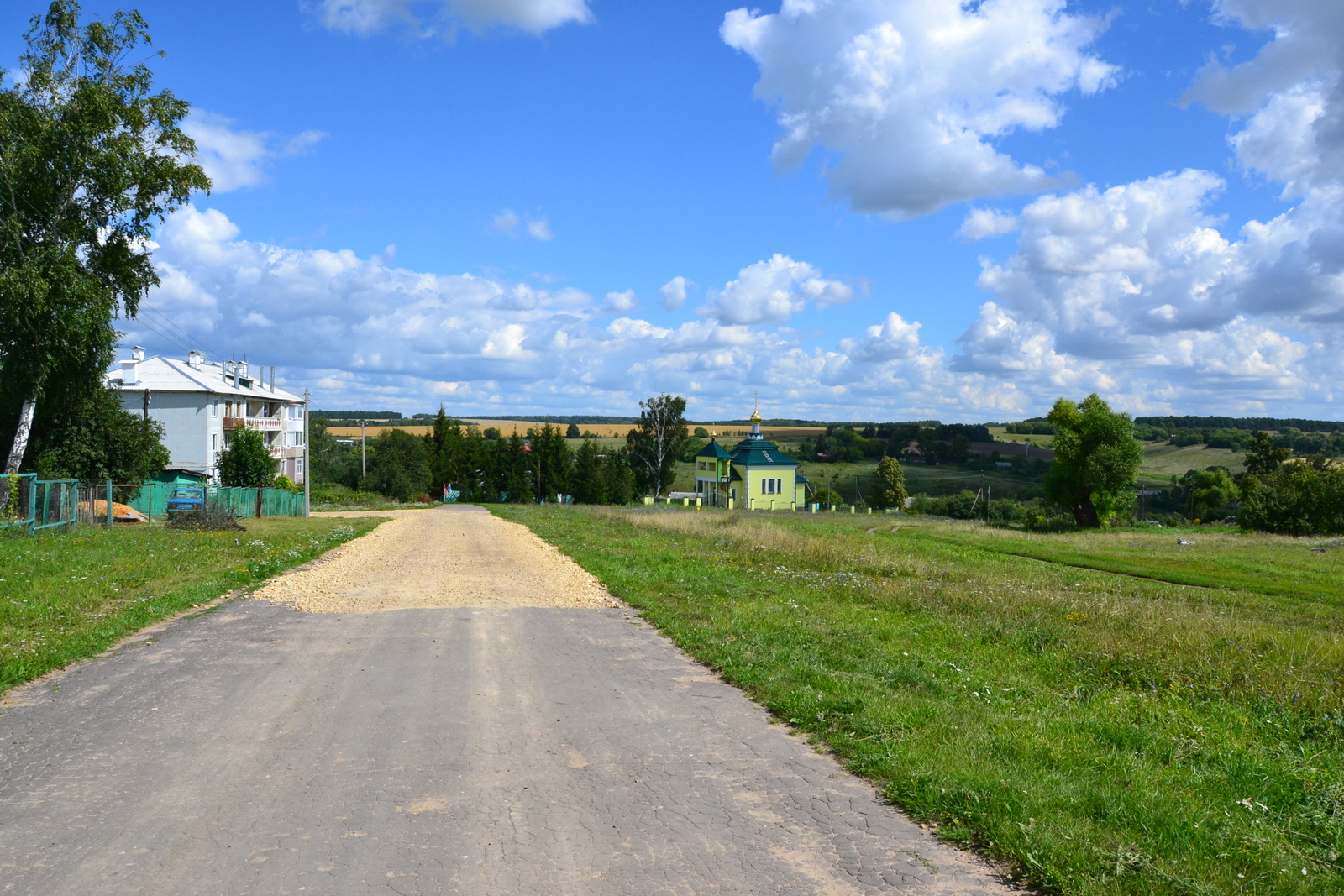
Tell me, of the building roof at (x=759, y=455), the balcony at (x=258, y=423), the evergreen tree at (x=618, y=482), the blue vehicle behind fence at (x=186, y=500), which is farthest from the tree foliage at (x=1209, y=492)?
the balcony at (x=258, y=423)

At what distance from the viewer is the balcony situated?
60.9m

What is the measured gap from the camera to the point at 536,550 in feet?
74.6

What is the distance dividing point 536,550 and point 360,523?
1472cm

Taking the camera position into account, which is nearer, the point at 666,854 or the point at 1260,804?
the point at 666,854

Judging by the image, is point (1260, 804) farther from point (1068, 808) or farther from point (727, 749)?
point (727, 749)

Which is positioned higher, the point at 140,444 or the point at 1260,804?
the point at 140,444

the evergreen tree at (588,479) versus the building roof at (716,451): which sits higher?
the building roof at (716,451)

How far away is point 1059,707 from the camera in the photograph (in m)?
7.92

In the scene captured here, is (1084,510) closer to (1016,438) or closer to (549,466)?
(549,466)

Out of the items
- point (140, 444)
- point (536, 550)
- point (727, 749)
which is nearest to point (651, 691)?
point (727, 749)

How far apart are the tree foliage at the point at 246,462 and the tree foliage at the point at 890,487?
210ft

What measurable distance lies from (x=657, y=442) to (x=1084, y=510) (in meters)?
40.6

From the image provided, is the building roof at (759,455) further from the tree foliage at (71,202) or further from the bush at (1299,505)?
the tree foliage at (71,202)

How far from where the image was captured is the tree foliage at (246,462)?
156 feet
